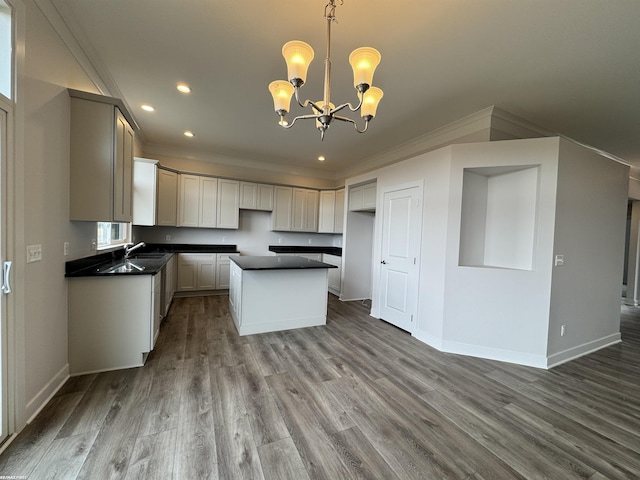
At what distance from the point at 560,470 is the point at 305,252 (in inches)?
194

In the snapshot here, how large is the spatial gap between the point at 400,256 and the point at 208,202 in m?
3.87

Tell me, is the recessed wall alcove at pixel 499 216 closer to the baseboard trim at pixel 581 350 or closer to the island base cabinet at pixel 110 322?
the baseboard trim at pixel 581 350

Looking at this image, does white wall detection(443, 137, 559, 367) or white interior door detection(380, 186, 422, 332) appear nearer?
white wall detection(443, 137, 559, 367)

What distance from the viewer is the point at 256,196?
5480 millimetres

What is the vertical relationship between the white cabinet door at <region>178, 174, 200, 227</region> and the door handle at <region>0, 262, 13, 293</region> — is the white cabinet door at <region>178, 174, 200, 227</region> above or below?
above

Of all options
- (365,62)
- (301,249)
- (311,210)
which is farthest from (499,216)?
(301,249)

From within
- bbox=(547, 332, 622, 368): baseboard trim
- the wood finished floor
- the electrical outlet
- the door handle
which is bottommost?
the wood finished floor

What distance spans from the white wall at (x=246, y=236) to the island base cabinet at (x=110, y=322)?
2.80 metres

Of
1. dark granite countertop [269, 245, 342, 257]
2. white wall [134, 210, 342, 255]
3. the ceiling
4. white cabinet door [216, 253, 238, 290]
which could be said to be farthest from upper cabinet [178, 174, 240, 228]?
the ceiling

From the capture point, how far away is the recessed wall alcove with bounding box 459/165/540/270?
9.34 ft

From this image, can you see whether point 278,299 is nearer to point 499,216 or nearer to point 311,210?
point 499,216

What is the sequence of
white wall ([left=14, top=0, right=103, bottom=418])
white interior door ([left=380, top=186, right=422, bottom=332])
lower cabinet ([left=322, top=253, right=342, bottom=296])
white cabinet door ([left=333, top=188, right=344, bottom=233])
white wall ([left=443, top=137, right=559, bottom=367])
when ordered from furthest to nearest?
white cabinet door ([left=333, top=188, right=344, bottom=233]) → lower cabinet ([left=322, top=253, right=342, bottom=296]) → white interior door ([left=380, top=186, right=422, bottom=332]) → white wall ([left=443, top=137, right=559, bottom=367]) → white wall ([left=14, top=0, right=103, bottom=418])

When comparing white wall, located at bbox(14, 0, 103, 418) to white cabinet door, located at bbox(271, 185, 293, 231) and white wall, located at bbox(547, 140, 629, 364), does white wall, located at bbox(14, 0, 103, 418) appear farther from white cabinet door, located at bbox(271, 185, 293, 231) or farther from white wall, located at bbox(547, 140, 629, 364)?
white wall, located at bbox(547, 140, 629, 364)

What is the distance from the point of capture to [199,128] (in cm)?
409
